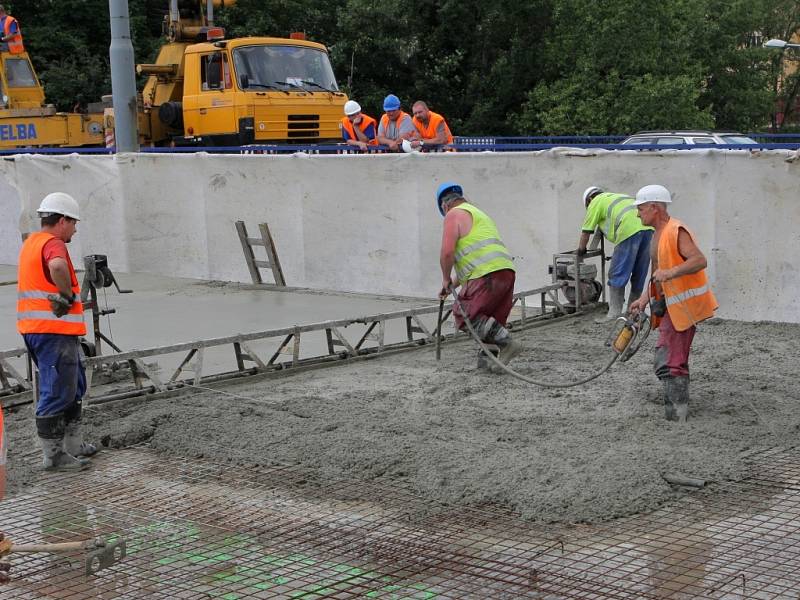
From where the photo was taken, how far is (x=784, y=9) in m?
35.6

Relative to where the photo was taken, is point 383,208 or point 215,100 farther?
point 215,100

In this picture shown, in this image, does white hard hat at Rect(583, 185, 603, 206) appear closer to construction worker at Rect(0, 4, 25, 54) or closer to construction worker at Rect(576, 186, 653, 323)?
construction worker at Rect(576, 186, 653, 323)

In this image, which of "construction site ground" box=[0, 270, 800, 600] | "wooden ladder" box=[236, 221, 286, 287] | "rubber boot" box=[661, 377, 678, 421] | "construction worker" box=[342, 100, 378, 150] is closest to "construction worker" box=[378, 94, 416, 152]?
"construction worker" box=[342, 100, 378, 150]

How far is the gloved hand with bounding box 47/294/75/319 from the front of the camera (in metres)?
6.40

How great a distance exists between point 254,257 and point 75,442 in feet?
24.3

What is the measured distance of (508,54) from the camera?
30391 millimetres

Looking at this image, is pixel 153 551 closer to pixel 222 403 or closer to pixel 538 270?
pixel 222 403

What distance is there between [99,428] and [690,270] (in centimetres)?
402

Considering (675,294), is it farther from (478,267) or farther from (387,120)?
(387,120)

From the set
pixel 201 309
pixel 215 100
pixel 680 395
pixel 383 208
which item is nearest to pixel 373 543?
pixel 680 395

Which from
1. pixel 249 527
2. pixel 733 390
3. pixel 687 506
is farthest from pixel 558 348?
pixel 249 527

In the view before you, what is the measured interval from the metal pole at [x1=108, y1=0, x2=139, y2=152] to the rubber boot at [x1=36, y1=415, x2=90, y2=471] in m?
9.52

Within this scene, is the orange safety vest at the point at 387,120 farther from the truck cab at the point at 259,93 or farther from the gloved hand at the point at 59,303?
the gloved hand at the point at 59,303

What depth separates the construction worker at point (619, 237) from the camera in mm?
10484
